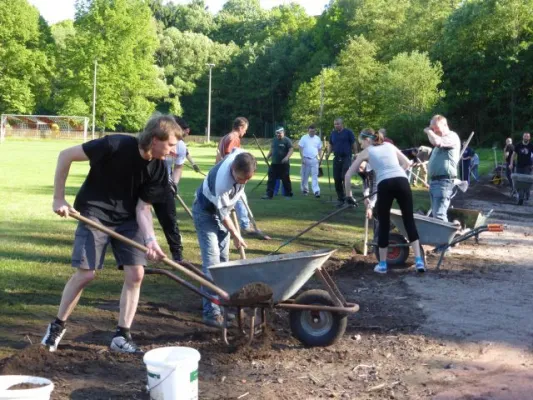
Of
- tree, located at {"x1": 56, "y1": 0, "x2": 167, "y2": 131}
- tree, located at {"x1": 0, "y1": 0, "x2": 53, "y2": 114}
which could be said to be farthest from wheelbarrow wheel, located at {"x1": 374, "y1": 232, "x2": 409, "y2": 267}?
tree, located at {"x1": 0, "y1": 0, "x2": 53, "y2": 114}

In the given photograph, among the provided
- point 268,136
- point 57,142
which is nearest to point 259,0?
point 268,136

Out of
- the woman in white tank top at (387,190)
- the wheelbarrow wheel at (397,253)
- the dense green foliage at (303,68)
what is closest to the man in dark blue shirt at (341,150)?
the wheelbarrow wheel at (397,253)

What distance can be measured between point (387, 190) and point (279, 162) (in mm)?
8310

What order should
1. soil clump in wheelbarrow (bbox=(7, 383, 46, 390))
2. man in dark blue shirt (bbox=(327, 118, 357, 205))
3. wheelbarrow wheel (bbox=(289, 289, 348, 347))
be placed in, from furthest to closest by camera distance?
man in dark blue shirt (bbox=(327, 118, 357, 205))
wheelbarrow wheel (bbox=(289, 289, 348, 347))
soil clump in wheelbarrow (bbox=(7, 383, 46, 390))

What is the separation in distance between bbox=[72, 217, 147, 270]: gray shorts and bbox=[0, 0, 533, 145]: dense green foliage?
4122 cm

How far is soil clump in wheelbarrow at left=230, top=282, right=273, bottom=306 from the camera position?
4.87 metres

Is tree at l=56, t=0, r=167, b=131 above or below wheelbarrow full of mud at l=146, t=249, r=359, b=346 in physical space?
above

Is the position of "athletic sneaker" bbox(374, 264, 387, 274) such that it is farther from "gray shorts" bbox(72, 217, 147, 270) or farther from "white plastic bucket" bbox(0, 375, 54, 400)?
"white plastic bucket" bbox(0, 375, 54, 400)

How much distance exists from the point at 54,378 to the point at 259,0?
365ft

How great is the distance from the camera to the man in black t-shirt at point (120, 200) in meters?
4.58

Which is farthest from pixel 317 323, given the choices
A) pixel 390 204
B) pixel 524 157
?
pixel 524 157

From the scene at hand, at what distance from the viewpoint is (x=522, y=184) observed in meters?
17.0

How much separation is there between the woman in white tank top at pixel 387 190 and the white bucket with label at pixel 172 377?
4.45 meters

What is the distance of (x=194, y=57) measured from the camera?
78250 mm
